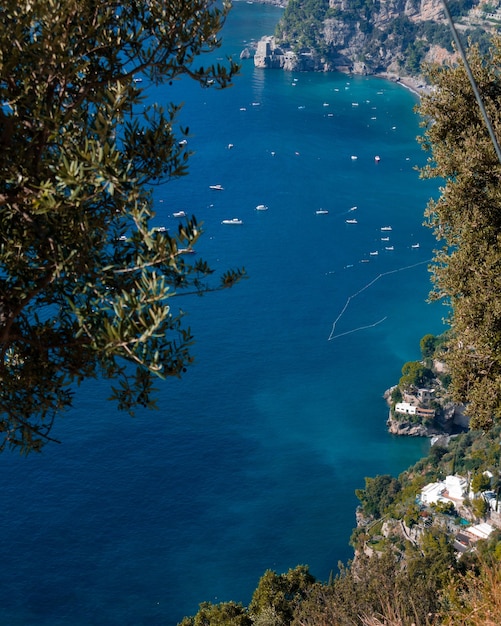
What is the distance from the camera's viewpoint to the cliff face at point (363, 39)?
77375 mm

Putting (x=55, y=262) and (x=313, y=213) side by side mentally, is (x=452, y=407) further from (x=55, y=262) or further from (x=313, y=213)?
(x=55, y=262)

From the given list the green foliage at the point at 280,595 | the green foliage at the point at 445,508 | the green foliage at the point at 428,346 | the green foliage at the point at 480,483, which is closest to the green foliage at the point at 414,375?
the green foliage at the point at 428,346

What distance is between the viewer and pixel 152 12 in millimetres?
4066

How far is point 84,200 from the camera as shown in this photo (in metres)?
3.42

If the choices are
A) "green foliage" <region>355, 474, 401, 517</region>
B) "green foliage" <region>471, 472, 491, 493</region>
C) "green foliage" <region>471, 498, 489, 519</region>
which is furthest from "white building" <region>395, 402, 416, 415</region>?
"green foliage" <region>471, 498, 489, 519</region>

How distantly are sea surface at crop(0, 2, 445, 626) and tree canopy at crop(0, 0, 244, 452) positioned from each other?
22.4 meters

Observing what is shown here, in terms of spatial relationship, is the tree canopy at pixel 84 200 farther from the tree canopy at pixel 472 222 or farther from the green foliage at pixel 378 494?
the green foliage at pixel 378 494

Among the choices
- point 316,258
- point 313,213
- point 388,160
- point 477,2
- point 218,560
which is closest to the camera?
point 218,560

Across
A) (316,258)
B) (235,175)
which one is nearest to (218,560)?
(316,258)

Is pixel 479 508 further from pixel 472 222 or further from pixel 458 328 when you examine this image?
pixel 472 222

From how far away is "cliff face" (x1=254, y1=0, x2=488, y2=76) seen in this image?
254 ft

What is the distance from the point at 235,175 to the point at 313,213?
6.10 metres

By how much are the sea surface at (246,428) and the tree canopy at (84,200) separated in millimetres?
22376

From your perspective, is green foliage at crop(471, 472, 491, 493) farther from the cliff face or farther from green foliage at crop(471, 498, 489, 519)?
the cliff face
